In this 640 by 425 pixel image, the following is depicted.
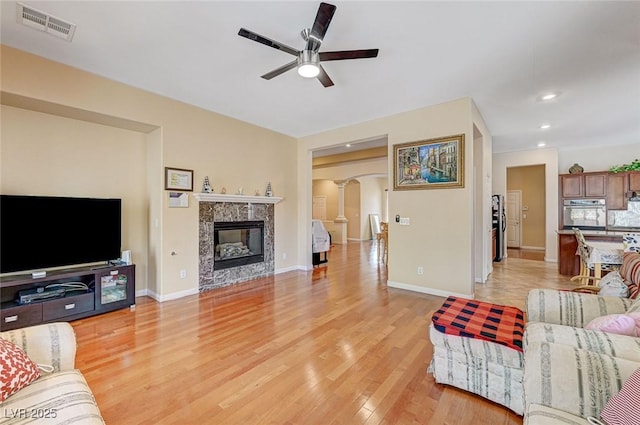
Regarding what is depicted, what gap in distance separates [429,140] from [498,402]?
128 inches

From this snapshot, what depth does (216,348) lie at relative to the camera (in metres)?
2.51

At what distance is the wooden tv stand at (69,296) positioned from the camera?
8.89ft

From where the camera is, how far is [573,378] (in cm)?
114

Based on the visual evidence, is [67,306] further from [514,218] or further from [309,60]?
[514,218]

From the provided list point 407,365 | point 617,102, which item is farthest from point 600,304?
point 617,102

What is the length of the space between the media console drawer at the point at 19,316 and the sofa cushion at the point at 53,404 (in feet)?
6.91

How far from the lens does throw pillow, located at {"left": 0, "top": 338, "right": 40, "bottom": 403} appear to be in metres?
1.16

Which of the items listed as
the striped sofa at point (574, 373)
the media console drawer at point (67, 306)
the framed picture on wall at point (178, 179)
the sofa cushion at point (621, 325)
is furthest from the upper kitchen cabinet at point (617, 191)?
the media console drawer at point (67, 306)

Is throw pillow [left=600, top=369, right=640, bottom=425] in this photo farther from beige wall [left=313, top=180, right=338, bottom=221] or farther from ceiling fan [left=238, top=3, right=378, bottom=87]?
beige wall [left=313, top=180, right=338, bottom=221]

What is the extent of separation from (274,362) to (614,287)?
2732 mm

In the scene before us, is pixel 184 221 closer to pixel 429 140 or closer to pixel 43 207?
pixel 43 207

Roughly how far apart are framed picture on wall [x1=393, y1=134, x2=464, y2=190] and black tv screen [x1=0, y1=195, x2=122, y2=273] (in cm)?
398

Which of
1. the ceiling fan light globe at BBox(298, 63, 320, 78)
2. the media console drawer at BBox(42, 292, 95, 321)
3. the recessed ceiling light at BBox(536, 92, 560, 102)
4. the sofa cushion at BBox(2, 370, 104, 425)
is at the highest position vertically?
the recessed ceiling light at BBox(536, 92, 560, 102)

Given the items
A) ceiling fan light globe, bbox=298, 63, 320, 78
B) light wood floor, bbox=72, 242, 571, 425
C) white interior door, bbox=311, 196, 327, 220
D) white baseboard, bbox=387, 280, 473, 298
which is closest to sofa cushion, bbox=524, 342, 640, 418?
light wood floor, bbox=72, 242, 571, 425
